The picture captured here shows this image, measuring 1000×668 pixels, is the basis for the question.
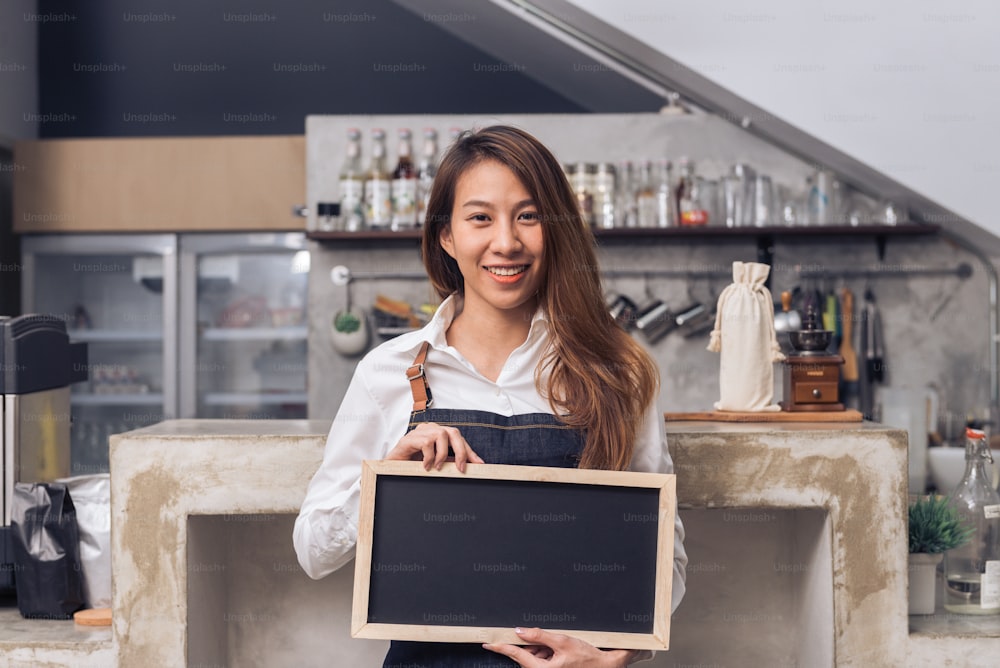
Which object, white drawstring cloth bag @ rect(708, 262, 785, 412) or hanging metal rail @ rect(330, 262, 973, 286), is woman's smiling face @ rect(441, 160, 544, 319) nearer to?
white drawstring cloth bag @ rect(708, 262, 785, 412)

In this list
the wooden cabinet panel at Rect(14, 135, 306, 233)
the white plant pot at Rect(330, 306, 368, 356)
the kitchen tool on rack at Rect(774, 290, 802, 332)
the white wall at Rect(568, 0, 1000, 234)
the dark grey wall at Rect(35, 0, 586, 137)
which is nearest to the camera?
the white wall at Rect(568, 0, 1000, 234)

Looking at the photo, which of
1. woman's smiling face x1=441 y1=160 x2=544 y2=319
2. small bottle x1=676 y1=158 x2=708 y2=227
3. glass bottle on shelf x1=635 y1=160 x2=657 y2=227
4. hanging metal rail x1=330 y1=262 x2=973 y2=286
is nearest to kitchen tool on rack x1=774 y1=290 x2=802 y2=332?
hanging metal rail x1=330 y1=262 x2=973 y2=286

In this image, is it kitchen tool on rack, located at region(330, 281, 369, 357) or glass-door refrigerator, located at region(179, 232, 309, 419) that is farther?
glass-door refrigerator, located at region(179, 232, 309, 419)

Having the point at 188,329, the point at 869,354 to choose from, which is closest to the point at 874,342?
the point at 869,354

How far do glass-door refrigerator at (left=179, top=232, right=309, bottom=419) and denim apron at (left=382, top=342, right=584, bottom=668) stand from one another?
2945 mm

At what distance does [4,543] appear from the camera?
1.89 meters

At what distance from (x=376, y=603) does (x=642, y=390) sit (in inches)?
19.2

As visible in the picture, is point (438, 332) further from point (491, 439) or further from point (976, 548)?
point (976, 548)

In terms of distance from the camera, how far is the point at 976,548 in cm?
186

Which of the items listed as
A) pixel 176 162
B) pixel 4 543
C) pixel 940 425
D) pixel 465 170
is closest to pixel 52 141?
pixel 176 162

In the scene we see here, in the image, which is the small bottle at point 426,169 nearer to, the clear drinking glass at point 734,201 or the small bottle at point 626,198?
the small bottle at point 626,198

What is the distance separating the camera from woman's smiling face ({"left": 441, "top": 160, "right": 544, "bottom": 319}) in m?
1.34

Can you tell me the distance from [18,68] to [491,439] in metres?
4.39

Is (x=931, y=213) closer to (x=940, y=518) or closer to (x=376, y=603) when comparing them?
(x=940, y=518)
